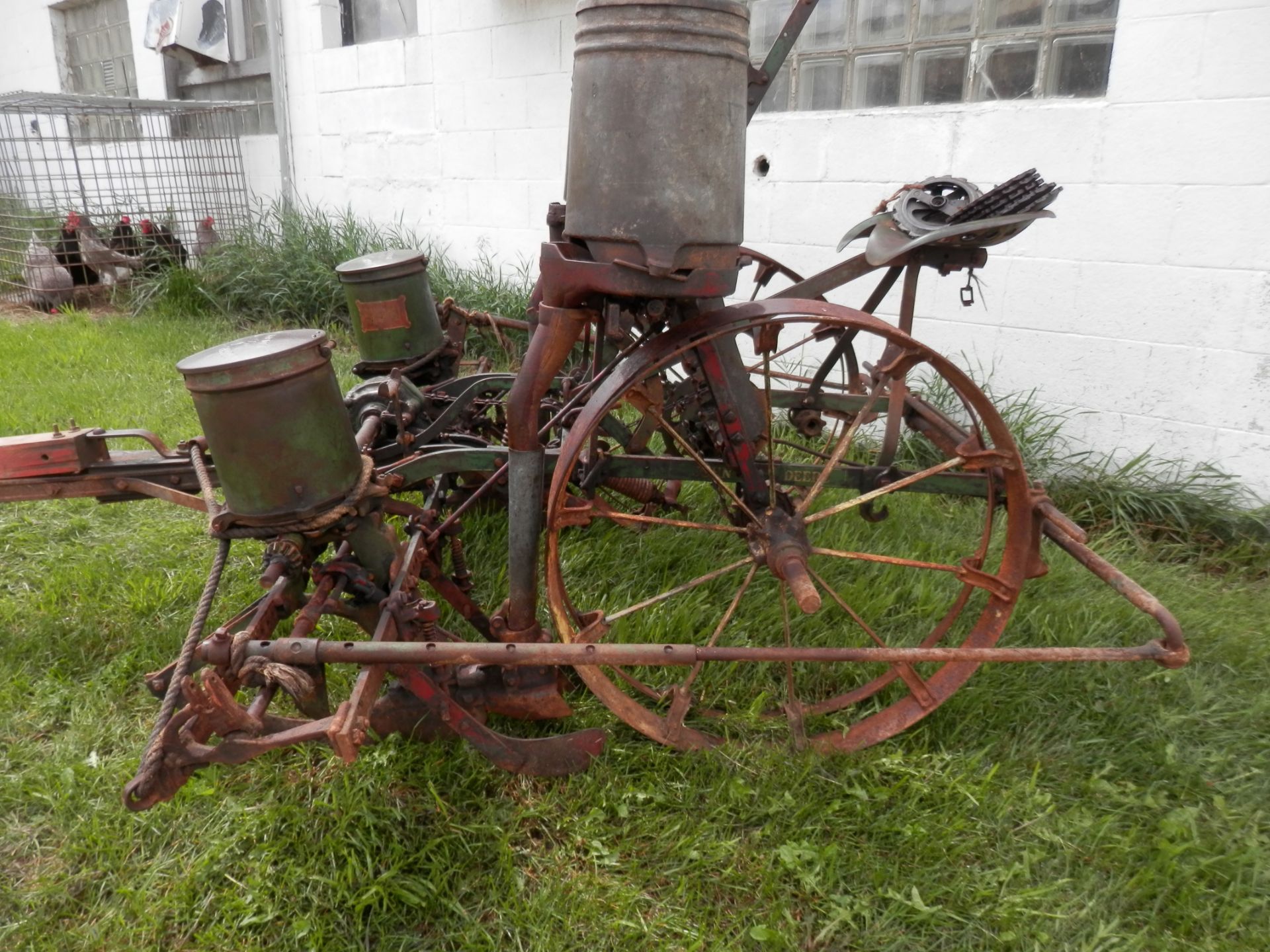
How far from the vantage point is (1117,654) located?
189 cm

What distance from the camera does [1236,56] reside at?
9.81 feet

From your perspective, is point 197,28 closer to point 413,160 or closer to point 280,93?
point 280,93

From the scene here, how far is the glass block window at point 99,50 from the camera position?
9.62m

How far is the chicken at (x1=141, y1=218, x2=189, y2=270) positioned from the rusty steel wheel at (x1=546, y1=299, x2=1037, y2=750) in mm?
5326

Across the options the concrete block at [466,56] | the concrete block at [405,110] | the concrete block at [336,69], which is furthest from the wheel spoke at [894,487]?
the concrete block at [336,69]

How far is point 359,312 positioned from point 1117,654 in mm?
2507

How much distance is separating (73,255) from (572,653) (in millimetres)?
6848

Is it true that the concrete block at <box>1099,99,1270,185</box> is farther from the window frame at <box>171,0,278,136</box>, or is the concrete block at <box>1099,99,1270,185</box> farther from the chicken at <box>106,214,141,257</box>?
the chicken at <box>106,214,141,257</box>

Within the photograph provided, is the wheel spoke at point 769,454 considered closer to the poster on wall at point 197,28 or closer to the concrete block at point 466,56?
the concrete block at point 466,56

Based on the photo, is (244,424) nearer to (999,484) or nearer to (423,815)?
(423,815)

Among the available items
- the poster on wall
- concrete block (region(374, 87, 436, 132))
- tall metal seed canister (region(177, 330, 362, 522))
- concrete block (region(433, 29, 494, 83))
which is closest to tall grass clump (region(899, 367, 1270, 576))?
tall metal seed canister (region(177, 330, 362, 522))

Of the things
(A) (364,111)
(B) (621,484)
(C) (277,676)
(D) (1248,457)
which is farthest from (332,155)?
(D) (1248,457)

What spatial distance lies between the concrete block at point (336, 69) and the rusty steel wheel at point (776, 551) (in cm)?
446

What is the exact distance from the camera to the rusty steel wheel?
2.07m
